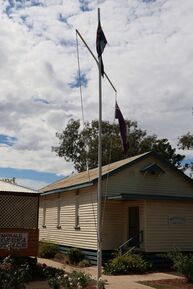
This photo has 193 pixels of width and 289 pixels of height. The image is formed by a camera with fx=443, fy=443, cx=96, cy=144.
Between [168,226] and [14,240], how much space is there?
754 centimetres

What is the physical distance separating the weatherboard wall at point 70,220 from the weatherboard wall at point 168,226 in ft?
8.31

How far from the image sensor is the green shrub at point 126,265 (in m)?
17.0

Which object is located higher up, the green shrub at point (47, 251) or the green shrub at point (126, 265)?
the green shrub at point (47, 251)

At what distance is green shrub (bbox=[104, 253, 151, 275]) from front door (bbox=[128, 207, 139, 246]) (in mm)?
2893

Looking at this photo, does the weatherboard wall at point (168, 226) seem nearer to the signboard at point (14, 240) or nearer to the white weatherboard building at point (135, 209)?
the white weatherboard building at point (135, 209)

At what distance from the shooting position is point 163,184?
73.0ft

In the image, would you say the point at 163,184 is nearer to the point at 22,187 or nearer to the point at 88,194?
the point at 88,194

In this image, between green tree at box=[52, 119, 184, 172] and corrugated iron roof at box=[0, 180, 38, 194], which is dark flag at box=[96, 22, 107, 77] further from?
green tree at box=[52, 119, 184, 172]

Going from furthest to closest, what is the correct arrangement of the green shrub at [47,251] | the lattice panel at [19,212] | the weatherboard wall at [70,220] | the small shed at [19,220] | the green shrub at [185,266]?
the green shrub at [47,251] < the weatherboard wall at [70,220] < the lattice panel at [19,212] < the small shed at [19,220] < the green shrub at [185,266]

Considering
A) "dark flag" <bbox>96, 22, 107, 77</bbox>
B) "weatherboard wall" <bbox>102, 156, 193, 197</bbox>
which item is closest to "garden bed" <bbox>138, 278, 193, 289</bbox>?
"weatherboard wall" <bbox>102, 156, 193, 197</bbox>

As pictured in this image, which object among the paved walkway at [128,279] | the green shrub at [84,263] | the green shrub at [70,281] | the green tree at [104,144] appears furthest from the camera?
the green tree at [104,144]

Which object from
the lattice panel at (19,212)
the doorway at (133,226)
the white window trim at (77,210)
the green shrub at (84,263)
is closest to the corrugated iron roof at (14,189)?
the lattice panel at (19,212)

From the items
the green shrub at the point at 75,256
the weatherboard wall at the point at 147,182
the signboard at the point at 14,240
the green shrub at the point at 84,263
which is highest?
the weatherboard wall at the point at 147,182

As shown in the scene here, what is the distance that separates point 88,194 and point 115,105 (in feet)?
26.1
